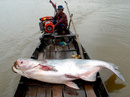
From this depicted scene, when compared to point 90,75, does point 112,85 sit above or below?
below

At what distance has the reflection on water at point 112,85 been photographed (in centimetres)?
399

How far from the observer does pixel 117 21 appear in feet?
35.0

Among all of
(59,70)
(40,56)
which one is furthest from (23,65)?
(40,56)

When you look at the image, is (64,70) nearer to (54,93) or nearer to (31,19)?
(54,93)

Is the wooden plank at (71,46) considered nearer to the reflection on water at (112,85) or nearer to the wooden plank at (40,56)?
the wooden plank at (40,56)

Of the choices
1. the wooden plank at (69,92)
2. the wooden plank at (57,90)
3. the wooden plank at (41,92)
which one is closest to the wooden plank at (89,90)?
the wooden plank at (69,92)

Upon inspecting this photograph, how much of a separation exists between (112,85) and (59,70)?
8.10 feet

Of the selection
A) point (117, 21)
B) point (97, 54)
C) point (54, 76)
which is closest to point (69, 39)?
point (97, 54)

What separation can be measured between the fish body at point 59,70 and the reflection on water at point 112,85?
144 cm

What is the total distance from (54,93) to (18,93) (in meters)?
0.91

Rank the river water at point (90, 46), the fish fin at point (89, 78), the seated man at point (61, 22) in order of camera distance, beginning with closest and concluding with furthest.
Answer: the fish fin at point (89, 78)
the river water at point (90, 46)
the seated man at point (61, 22)

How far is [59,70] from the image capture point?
9.57 feet

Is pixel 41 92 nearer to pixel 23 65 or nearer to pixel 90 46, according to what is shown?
pixel 23 65

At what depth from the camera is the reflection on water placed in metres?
3.99
